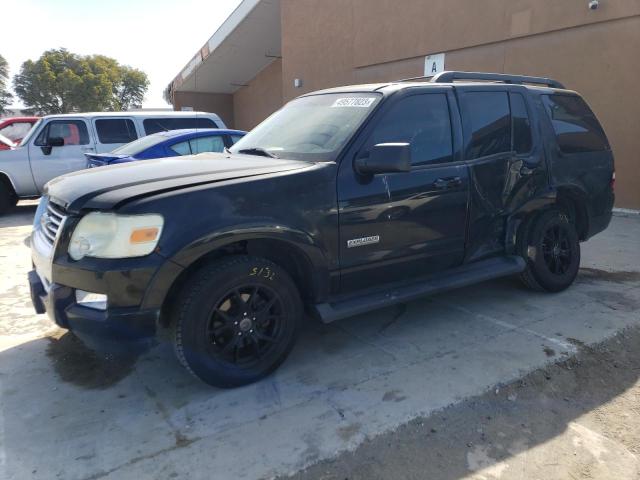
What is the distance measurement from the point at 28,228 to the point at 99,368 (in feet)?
19.8

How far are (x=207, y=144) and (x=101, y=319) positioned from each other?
537 cm

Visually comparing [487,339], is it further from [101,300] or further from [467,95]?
[101,300]

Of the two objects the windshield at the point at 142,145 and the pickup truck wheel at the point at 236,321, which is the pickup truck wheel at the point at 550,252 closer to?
the pickup truck wheel at the point at 236,321

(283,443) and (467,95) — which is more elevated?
(467,95)

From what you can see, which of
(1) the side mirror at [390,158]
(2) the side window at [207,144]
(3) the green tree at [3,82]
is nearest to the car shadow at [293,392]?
(1) the side mirror at [390,158]

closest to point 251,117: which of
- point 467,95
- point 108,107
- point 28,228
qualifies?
point 28,228

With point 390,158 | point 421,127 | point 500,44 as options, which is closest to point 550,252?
point 421,127

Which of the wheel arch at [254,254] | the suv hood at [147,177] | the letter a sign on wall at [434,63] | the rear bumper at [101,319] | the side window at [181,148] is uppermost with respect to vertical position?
the letter a sign on wall at [434,63]

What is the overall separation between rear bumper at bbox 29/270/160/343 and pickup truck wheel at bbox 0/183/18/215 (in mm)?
8075

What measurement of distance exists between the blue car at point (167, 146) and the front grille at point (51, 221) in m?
3.38

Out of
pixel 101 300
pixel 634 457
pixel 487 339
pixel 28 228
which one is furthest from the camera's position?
pixel 28 228

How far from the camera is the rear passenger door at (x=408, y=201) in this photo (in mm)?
3326

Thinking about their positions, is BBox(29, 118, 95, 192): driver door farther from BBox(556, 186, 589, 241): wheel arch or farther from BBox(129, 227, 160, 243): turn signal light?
BBox(556, 186, 589, 241): wheel arch

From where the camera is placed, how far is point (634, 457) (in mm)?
2527
